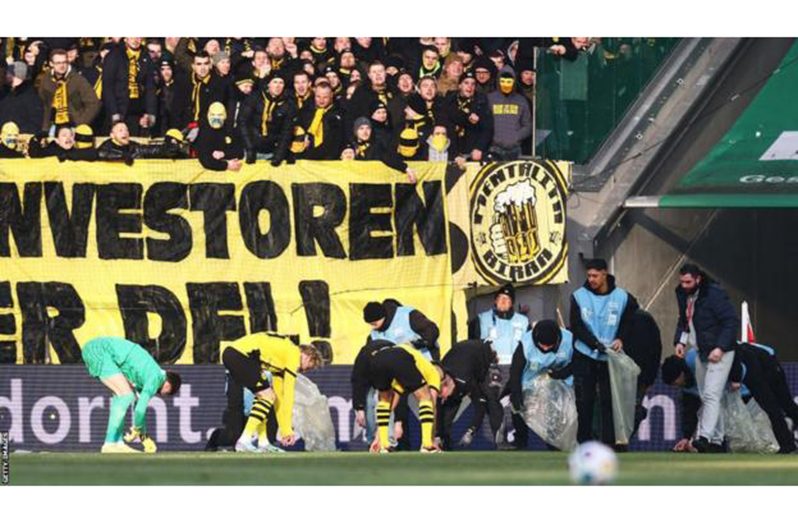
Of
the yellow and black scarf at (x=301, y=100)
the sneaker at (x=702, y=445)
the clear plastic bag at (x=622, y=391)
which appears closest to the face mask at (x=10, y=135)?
the yellow and black scarf at (x=301, y=100)

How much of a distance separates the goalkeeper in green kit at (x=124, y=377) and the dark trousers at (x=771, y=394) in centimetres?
541

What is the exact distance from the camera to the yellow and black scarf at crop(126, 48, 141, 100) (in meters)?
23.7

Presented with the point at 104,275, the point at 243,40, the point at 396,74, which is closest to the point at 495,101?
the point at 396,74

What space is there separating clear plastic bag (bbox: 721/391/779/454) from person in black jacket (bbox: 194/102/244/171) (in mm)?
5539

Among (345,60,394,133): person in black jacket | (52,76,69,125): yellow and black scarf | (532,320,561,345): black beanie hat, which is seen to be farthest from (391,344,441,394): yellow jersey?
(52,76,69,125): yellow and black scarf

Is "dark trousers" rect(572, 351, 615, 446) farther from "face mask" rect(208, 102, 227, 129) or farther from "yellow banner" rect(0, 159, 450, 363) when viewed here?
"face mask" rect(208, 102, 227, 129)

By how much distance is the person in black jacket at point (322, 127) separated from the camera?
23531 mm

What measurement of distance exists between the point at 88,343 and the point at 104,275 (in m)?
1.43

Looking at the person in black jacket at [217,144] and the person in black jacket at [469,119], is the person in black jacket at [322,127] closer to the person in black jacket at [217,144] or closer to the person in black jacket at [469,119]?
the person in black jacket at [217,144]

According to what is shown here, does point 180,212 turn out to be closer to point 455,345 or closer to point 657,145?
point 455,345

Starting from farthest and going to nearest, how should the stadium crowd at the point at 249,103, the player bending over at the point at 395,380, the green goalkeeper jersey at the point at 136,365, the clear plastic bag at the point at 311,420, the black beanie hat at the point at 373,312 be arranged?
the stadium crowd at the point at 249,103 → the clear plastic bag at the point at 311,420 → the green goalkeeper jersey at the point at 136,365 → the black beanie hat at the point at 373,312 → the player bending over at the point at 395,380

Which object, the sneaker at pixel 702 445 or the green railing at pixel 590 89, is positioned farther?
the green railing at pixel 590 89

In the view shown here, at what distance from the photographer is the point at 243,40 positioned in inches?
936

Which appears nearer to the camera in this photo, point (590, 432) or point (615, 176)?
point (590, 432)
